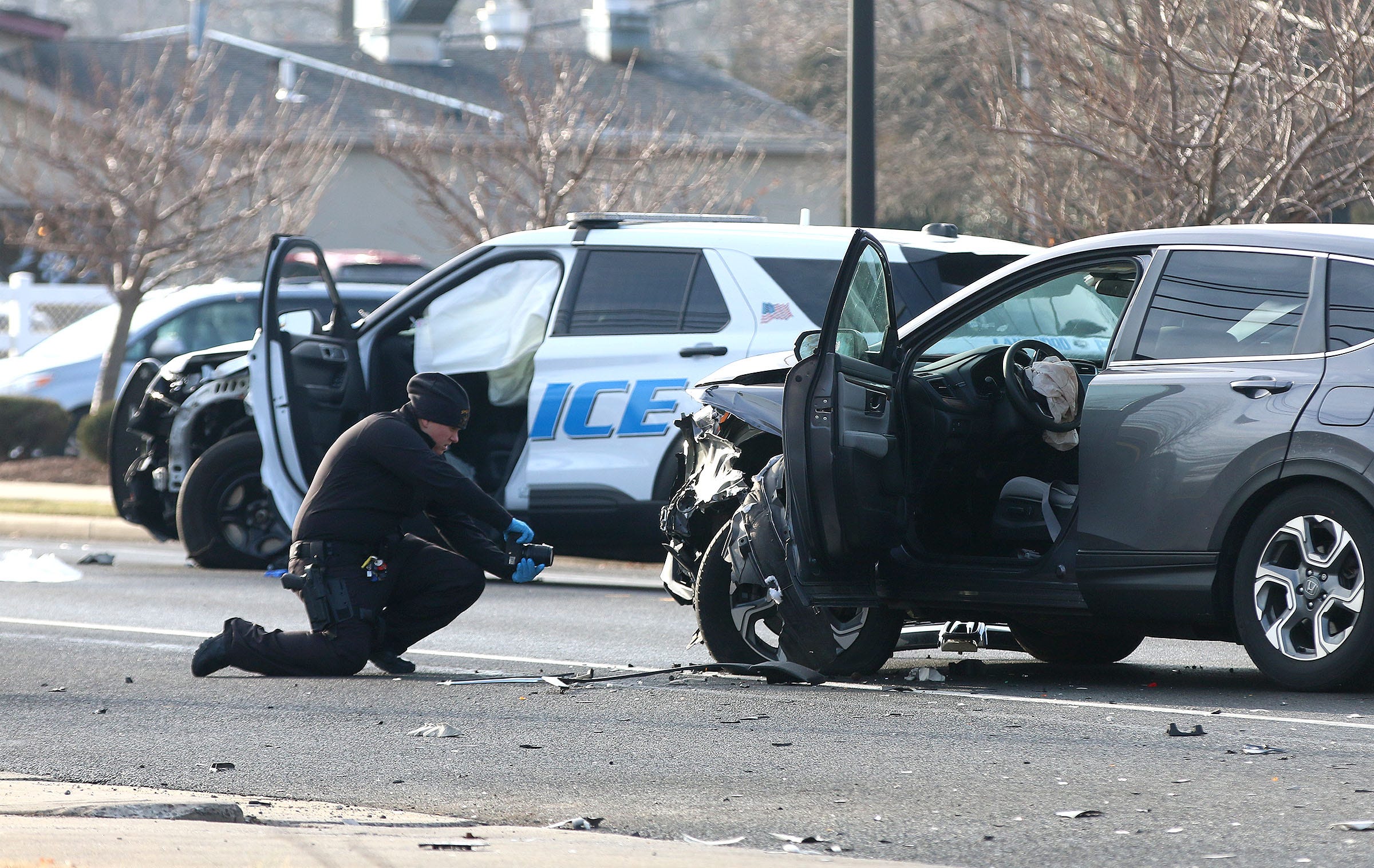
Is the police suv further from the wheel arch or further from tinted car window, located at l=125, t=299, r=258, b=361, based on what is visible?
tinted car window, located at l=125, t=299, r=258, b=361

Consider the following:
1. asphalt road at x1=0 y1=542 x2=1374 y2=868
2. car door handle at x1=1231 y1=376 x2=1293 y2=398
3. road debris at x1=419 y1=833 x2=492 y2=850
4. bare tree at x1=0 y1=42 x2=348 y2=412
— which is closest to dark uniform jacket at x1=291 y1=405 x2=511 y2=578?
asphalt road at x1=0 y1=542 x2=1374 y2=868

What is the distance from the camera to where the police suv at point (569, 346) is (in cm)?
1052

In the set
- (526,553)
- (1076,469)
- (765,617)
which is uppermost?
(1076,469)

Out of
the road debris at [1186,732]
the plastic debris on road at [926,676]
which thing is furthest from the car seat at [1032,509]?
the road debris at [1186,732]

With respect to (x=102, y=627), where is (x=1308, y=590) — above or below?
above

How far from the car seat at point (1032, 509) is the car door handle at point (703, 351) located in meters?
2.96

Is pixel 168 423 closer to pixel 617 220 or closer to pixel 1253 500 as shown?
pixel 617 220

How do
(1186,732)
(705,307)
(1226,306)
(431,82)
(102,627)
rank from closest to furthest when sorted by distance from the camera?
(1186,732) < (1226,306) < (102,627) < (705,307) < (431,82)

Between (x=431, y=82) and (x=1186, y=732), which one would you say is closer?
(x=1186, y=732)

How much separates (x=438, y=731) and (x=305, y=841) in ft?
6.26

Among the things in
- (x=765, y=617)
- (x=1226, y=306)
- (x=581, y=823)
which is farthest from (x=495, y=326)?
(x=581, y=823)

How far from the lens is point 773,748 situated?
6.36m

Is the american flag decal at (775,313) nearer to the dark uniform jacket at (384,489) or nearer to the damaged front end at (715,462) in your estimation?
the damaged front end at (715,462)

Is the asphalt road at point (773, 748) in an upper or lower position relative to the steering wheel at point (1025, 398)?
lower
